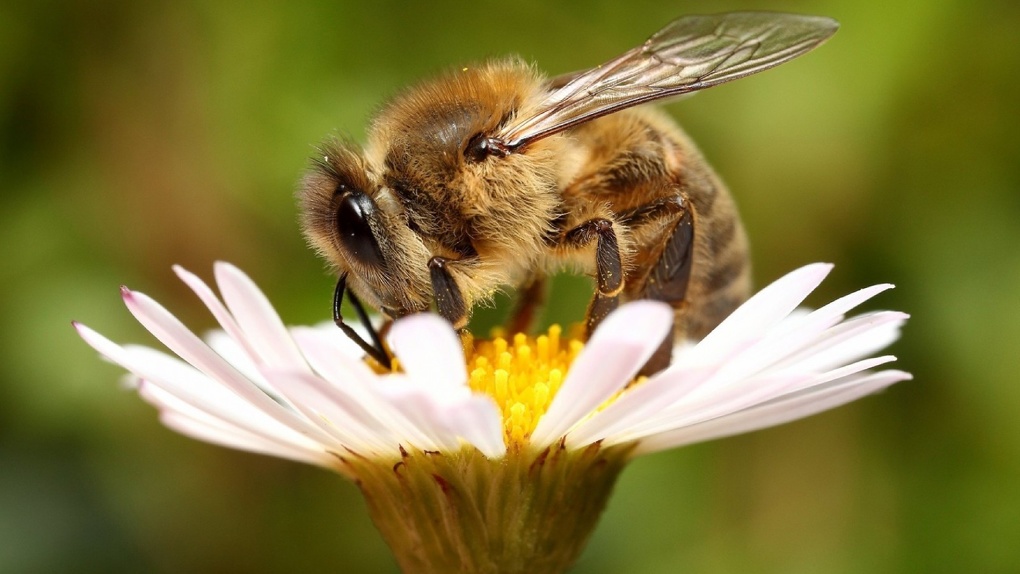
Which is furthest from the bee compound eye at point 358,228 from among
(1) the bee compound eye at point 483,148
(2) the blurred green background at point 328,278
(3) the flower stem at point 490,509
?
(2) the blurred green background at point 328,278

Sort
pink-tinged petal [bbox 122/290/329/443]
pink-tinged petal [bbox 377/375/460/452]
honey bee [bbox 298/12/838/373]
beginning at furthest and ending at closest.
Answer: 1. honey bee [bbox 298/12/838/373]
2. pink-tinged petal [bbox 122/290/329/443]
3. pink-tinged petal [bbox 377/375/460/452]

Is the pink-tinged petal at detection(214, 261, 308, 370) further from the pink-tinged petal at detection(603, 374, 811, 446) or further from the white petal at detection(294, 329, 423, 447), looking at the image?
the pink-tinged petal at detection(603, 374, 811, 446)

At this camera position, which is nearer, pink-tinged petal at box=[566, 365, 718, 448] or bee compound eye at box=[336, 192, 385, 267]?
pink-tinged petal at box=[566, 365, 718, 448]

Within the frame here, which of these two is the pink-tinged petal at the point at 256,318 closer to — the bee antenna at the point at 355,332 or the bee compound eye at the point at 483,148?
the bee antenna at the point at 355,332

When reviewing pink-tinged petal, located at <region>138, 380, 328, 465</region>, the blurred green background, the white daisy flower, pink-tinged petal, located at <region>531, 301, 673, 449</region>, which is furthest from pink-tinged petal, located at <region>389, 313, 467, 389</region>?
the blurred green background

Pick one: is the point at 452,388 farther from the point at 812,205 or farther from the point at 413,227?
the point at 812,205

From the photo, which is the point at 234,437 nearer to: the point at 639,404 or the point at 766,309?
the point at 639,404

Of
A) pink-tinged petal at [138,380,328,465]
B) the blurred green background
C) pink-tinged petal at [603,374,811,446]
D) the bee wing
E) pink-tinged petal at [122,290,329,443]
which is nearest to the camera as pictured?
pink-tinged petal at [603,374,811,446]
